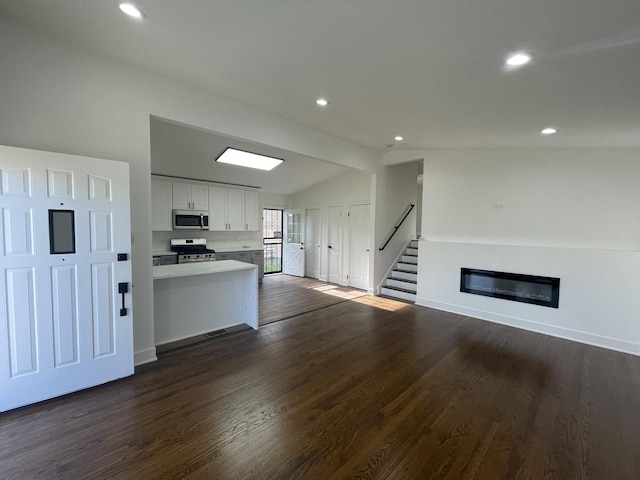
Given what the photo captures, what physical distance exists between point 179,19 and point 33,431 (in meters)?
3.15

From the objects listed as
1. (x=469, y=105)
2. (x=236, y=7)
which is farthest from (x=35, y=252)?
(x=469, y=105)

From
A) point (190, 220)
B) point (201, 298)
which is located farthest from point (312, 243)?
point (201, 298)

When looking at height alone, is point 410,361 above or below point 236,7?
below

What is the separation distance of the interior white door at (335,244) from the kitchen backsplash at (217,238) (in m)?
1.98

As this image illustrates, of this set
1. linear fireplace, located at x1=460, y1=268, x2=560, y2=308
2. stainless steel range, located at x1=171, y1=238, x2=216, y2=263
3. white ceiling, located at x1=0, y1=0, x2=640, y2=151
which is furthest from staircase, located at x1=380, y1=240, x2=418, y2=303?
stainless steel range, located at x1=171, y1=238, x2=216, y2=263

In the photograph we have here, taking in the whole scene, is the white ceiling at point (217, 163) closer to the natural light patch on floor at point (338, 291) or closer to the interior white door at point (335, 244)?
the interior white door at point (335, 244)

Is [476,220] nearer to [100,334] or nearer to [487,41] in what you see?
[487,41]

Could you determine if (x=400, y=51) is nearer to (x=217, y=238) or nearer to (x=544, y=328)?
(x=544, y=328)

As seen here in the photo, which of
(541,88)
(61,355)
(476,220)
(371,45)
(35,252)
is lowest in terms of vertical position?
(61,355)

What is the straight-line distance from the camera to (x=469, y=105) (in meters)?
3.08

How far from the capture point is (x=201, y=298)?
3824 millimetres

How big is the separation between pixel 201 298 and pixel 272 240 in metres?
5.24

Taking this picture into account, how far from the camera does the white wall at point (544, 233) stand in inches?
149

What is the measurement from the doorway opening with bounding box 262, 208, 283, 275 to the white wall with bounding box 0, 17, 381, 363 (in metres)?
5.31
